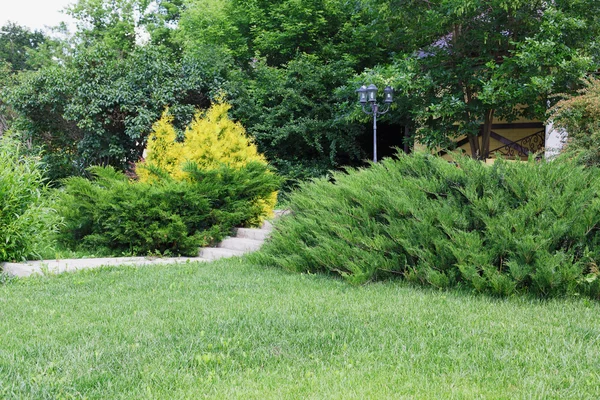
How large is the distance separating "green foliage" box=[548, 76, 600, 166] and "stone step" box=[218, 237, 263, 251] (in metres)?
4.81

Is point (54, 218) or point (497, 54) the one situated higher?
point (497, 54)

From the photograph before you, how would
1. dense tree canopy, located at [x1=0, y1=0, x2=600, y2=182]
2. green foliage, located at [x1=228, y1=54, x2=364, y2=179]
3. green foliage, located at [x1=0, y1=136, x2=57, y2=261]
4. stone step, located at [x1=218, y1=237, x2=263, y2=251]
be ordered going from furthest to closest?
green foliage, located at [x1=228, y1=54, x2=364, y2=179], dense tree canopy, located at [x1=0, y1=0, x2=600, y2=182], stone step, located at [x1=218, y1=237, x2=263, y2=251], green foliage, located at [x1=0, y1=136, x2=57, y2=261]

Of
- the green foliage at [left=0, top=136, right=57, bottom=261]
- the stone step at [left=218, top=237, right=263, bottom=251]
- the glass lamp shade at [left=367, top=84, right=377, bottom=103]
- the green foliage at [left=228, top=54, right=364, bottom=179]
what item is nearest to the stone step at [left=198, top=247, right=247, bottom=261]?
the stone step at [left=218, top=237, right=263, bottom=251]

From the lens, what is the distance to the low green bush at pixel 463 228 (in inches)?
184

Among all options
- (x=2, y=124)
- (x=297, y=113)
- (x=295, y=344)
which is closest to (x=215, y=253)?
(x=295, y=344)

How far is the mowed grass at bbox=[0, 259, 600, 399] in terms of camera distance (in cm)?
276

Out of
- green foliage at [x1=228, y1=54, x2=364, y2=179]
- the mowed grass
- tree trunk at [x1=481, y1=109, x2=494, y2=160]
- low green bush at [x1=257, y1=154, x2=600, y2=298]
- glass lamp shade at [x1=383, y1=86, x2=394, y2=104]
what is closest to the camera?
the mowed grass

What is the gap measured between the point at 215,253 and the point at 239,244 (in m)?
0.54

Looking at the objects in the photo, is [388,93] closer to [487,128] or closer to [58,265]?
[487,128]

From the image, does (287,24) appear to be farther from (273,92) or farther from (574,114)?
(574,114)

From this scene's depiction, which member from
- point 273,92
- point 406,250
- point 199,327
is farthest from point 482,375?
point 273,92

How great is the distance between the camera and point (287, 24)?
16109 mm

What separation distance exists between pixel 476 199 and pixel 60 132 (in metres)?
14.8

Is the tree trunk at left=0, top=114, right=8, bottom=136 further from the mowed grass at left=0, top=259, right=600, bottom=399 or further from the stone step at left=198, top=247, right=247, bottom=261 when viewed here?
the mowed grass at left=0, top=259, right=600, bottom=399
